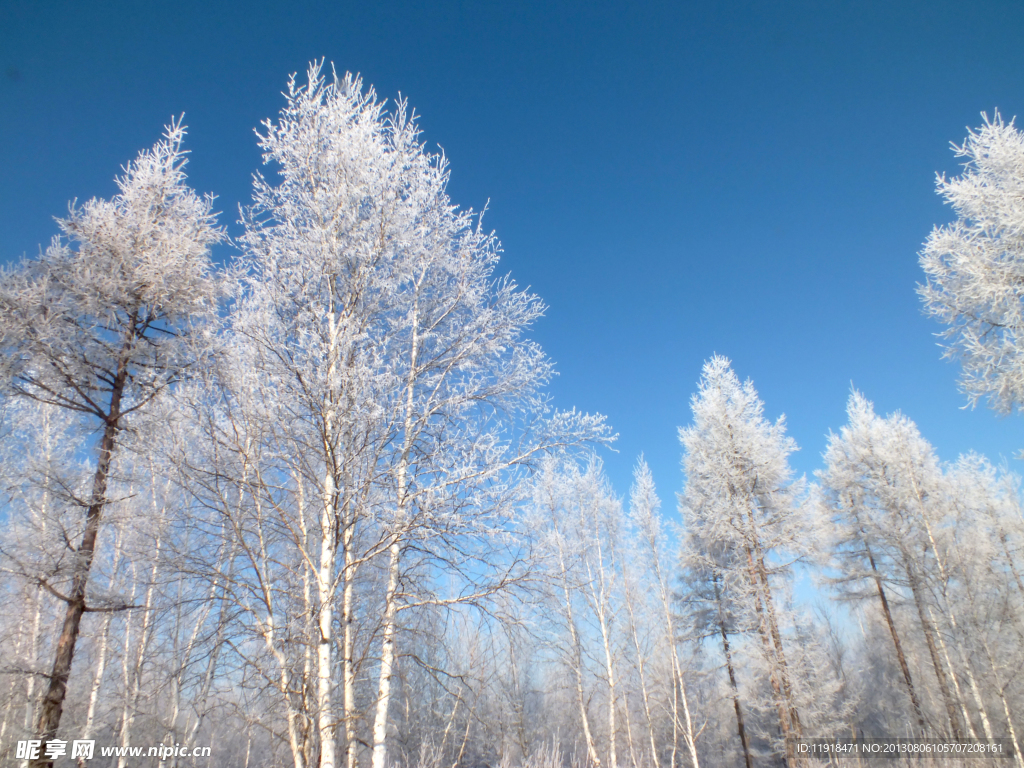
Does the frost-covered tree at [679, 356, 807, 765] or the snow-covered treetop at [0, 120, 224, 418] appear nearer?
the snow-covered treetop at [0, 120, 224, 418]

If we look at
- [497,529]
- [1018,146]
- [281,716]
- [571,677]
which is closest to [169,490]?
[281,716]

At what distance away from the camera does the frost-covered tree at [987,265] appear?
730 centimetres

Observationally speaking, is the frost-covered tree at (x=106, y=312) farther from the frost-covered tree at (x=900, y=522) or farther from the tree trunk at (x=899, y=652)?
the tree trunk at (x=899, y=652)

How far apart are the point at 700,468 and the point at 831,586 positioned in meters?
7.23

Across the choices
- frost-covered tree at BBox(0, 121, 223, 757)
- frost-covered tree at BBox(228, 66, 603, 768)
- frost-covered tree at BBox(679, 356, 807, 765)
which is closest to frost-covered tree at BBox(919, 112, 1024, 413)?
frost-covered tree at BBox(679, 356, 807, 765)

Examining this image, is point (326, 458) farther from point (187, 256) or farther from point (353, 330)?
point (187, 256)

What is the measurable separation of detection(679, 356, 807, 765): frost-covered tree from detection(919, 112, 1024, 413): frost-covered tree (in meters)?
4.75

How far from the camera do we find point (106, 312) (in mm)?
5969

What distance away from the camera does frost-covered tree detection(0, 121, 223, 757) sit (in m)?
5.42

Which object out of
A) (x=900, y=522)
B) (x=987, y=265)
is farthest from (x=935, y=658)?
(x=987, y=265)

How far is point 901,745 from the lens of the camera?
12.5 meters

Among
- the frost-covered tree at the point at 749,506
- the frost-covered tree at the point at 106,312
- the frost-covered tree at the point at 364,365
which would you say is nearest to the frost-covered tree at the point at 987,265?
the frost-covered tree at the point at 749,506

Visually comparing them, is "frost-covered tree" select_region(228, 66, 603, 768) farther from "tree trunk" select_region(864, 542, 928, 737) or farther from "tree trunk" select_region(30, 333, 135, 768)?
"tree trunk" select_region(864, 542, 928, 737)

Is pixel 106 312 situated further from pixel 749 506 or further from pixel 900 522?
pixel 900 522
